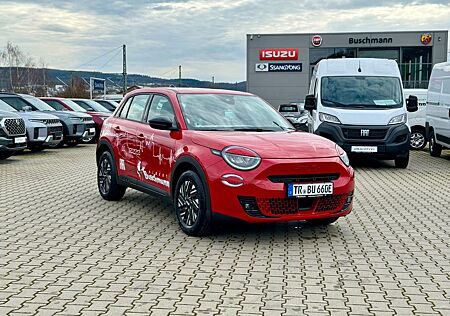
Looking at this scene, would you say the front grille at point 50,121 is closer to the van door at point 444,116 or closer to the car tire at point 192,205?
the van door at point 444,116

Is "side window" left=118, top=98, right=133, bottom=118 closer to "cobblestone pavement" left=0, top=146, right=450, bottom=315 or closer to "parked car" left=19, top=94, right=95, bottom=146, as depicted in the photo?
"cobblestone pavement" left=0, top=146, right=450, bottom=315

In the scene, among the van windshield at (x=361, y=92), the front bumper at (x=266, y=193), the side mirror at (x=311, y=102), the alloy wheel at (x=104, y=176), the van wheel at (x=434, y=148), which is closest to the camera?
the front bumper at (x=266, y=193)

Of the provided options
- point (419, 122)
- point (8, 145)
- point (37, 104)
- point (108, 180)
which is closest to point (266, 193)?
point (108, 180)

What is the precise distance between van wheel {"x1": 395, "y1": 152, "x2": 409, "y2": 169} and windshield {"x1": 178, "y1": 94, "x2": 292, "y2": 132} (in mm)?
6591

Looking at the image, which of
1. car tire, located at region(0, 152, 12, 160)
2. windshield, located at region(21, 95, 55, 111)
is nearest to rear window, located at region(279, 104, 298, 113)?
windshield, located at region(21, 95, 55, 111)

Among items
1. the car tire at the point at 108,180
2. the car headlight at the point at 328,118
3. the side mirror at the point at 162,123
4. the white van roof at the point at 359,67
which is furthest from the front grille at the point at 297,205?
the white van roof at the point at 359,67

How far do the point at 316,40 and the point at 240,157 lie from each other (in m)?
41.1

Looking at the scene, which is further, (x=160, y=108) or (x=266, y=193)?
(x=160, y=108)

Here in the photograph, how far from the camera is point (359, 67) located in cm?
1427

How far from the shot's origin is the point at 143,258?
5.75 m

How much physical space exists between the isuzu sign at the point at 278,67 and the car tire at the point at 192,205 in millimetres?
40343

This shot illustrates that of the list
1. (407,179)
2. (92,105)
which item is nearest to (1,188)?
(407,179)

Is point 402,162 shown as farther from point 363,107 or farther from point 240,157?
point 240,157

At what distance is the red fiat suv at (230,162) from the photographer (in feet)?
20.0
